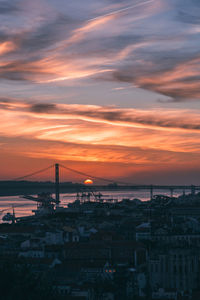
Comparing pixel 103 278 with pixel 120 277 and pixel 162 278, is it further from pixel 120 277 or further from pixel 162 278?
pixel 162 278

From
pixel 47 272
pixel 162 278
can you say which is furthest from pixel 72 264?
pixel 162 278

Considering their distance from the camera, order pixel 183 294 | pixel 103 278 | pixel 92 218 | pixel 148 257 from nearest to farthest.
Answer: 1. pixel 183 294
2. pixel 103 278
3. pixel 148 257
4. pixel 92 218

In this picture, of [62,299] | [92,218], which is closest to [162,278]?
[62,299]

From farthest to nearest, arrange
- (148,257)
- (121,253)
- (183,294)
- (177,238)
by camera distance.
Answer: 1. (177,238)
2. (121,253)
3. (148,257)
4. (183,294)

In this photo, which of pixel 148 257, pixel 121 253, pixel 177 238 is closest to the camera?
pixel 148 257

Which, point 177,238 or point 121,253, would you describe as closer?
point 121,253

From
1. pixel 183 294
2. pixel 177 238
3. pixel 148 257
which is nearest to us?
pixel 183 294

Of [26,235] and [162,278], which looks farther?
[26,235]

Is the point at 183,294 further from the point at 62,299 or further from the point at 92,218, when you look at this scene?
the point at 92,218

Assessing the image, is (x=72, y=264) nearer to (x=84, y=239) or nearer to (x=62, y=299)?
(x=62, y=299)
